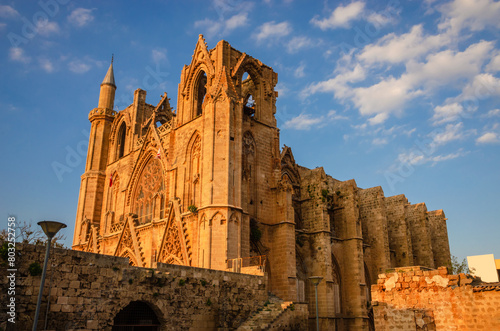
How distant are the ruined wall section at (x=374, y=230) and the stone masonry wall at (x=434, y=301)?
46.6 ft

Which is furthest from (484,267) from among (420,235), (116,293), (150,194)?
(116,293)

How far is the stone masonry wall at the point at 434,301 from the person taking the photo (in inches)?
466

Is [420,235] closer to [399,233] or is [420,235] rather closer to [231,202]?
[399,233]

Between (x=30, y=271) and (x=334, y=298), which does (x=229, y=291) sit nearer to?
(x=30, y=271)

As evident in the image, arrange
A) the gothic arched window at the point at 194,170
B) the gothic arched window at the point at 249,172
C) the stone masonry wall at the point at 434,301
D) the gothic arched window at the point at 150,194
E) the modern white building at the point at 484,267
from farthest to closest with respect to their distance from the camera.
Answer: the modern white building at the point at 484,267 < the gothic arched window at the point at 150,194 < the gothic arched window at the point at 249,172 < the gothic arched window at the point at 194,170 < the stone masonry wall at the point at 434,301

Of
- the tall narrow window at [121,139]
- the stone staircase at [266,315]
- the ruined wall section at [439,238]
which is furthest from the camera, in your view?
the ruined wall section at [439,238]

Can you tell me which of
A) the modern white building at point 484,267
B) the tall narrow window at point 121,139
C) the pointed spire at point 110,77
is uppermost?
the pointed spire at point 110,77

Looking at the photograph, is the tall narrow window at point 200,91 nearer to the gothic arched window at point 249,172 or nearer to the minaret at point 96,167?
the gothic arched window at point 249,172

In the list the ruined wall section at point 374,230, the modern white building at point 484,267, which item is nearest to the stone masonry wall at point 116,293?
the ruined wall section at point 374,230

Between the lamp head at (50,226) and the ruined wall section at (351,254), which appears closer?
the lamp head at (50,226)

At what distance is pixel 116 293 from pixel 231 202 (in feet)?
28.1

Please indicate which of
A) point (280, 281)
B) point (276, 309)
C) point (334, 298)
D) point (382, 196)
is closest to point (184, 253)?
point (280, 281)

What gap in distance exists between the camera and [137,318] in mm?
12406

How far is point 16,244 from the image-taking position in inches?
385
